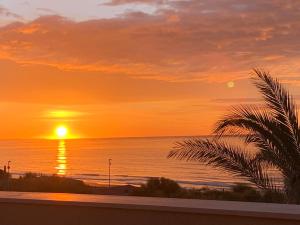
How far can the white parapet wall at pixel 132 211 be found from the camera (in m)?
4.20

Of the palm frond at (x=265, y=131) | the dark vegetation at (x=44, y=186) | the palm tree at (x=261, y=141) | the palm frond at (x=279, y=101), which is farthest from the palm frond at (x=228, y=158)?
the dark vegetation at (x=44, y=186)

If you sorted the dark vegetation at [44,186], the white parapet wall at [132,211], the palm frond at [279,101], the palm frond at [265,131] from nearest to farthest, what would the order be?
1. the white parapet wall at [132,211]
2. the palm frond at [265,131]
3. the palm frond at [279,101]
4. the dark vegetation at [44,186]

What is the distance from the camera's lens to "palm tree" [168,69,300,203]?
8.42 meters

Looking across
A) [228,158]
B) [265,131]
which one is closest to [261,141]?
[265,131]

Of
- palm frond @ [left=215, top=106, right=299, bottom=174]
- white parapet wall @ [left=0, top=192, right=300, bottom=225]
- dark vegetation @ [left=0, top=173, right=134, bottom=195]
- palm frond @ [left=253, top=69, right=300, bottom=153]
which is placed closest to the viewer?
white parapet wall @ [left=0, top=192, right=300, bottom=225]

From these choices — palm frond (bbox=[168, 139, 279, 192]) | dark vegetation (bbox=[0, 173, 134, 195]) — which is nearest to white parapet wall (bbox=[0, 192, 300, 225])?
palm frond (bbox=[168, 139, 279, 192])

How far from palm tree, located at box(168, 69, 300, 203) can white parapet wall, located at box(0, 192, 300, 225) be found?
141 inches

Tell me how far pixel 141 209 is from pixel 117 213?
0.25 metres

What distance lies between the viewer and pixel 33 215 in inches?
198

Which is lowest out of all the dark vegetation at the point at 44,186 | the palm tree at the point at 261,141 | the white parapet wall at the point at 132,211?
the white parapet wall at the point at 132,211

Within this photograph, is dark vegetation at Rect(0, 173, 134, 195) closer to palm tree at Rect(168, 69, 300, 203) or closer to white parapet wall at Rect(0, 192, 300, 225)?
palm tree at Rect(168, 69, 300, 203)

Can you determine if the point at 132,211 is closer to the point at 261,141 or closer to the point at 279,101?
the point at 261,141

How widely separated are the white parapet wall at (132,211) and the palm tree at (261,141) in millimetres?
3591

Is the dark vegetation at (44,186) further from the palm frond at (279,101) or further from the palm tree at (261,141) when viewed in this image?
the palm frond at (279,101)
